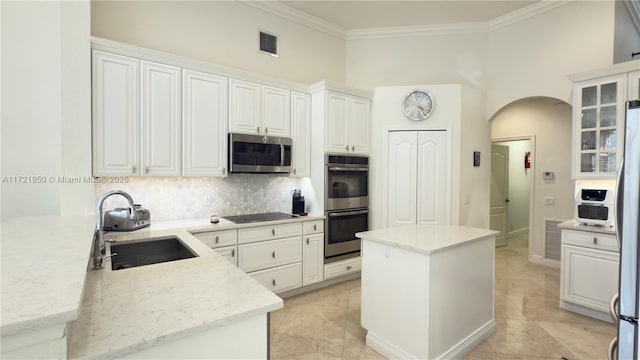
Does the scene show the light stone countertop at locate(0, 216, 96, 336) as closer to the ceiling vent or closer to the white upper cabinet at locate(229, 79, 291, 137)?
the white upper cabinet at locate(229, 79, 291, 137)

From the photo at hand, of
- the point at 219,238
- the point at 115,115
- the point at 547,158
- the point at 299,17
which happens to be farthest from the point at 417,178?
the point at 115,115

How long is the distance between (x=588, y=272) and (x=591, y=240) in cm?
33

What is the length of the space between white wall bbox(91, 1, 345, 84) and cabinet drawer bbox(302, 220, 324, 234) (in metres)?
2.06

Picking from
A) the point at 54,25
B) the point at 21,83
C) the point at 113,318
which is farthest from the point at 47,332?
the point at 54,25

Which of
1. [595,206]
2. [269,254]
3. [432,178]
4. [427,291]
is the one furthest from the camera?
[432,178]

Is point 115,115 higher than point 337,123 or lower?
lower

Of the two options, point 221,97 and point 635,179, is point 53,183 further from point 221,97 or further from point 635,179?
point 635,179

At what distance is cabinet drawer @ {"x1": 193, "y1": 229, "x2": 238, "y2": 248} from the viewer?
2.98 meters

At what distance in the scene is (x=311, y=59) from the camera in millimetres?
4555

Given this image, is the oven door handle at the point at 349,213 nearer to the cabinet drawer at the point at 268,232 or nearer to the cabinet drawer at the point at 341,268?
the cabinet drawer at the point at 268,232

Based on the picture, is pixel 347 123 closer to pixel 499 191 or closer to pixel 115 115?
pixel 115 115

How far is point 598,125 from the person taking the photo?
324cm

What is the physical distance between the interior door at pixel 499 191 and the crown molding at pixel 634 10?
102 inches

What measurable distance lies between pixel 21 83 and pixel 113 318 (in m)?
2.50
